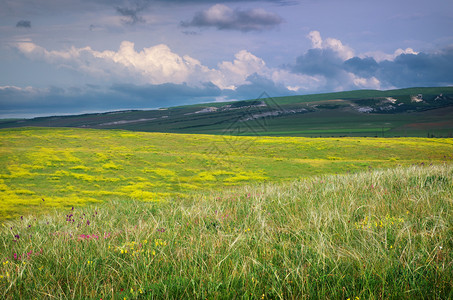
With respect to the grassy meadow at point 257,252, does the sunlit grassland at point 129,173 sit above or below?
below

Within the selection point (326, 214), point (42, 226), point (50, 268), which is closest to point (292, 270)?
point (326, 214)

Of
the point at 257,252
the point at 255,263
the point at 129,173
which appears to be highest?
the point at 255,263

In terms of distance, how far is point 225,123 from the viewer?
587 feet

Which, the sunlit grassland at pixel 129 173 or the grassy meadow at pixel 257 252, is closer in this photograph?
the grassy meadow at pixel 257 252

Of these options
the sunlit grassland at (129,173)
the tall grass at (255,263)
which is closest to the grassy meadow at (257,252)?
the tall grass at (255,263)

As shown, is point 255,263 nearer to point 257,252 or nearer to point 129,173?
point 257,252

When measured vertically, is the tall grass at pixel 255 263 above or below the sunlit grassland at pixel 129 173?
above

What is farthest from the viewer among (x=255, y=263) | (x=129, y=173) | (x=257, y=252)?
(x=129, y=173)

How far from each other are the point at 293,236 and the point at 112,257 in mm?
2958

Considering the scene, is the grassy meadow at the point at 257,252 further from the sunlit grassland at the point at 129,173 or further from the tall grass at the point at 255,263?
the sunlit grassland at the point at 129,173

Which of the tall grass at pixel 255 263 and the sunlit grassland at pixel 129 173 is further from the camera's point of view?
the sunlit grassland at pixel 129 173

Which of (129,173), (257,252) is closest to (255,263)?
(257,252)

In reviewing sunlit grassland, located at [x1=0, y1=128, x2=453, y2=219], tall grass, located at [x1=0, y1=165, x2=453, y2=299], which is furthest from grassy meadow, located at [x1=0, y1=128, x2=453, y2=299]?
sunlit grassland, located at [x1=0, y1=128, x2=453, y2=219]

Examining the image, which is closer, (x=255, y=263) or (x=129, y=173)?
(x=255, y=263)
